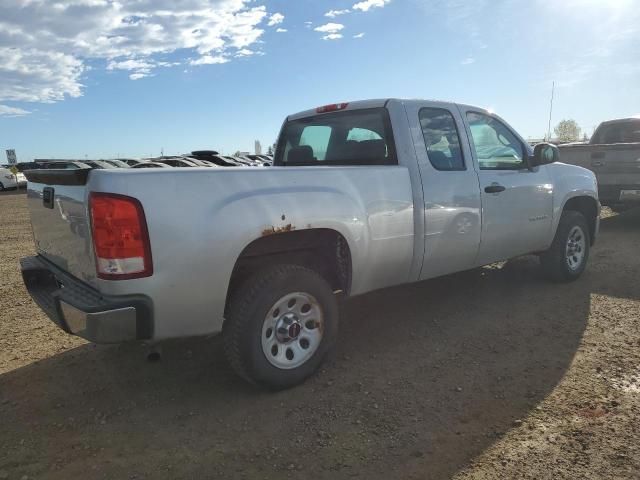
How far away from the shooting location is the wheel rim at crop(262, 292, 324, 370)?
10.4ft

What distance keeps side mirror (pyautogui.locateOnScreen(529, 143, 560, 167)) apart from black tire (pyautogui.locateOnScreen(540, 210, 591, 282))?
86 cm

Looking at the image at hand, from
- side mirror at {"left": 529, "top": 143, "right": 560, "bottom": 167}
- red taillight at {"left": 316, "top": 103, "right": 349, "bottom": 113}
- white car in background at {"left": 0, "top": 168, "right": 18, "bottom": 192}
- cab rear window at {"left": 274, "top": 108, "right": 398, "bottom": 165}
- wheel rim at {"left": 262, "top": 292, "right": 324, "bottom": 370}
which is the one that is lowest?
wheel rim at {"left": 262, "top": 292, "right": 324, "bottom": 370}

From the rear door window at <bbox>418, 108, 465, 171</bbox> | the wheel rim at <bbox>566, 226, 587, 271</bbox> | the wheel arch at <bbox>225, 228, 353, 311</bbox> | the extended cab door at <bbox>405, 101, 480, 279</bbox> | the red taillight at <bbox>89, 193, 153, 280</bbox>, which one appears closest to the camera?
the red taillight at <bbox>89, 193, 153, 280</bbox>

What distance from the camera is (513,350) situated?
3.87 meters

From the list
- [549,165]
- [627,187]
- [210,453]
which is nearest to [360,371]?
[210,453]

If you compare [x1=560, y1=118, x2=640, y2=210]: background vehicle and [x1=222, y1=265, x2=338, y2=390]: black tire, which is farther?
[x1=560, y1=118, x2=640, y2=210]: background vehicle

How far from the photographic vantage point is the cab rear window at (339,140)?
396 cm

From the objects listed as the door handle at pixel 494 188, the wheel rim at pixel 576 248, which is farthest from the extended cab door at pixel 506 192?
the wheel rim at pixel 576 248

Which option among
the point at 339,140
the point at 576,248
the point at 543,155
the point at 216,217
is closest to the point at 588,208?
the point at 576,248

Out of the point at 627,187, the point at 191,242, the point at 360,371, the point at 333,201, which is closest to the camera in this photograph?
the point at 191,242

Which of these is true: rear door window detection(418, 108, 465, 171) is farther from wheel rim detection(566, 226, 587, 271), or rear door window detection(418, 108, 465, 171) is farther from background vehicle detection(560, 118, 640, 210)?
background vehicle detection(560, 118, 640, 210)

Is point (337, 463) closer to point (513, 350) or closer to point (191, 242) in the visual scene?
point (191, 242)

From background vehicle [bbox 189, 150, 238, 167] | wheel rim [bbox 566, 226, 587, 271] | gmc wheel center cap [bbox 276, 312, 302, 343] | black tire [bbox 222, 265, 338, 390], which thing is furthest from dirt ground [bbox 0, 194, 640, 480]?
background vehicle [bbox 189, 150, 238, 167]

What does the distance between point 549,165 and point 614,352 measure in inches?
85.6
